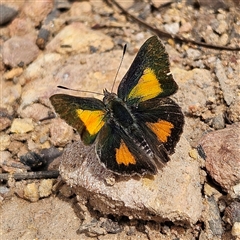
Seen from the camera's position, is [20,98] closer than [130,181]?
No

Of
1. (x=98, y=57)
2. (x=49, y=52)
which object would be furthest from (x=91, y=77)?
(x=49, y=52)

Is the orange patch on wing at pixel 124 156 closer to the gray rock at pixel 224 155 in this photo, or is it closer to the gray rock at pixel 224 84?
the gray rock at pixel 224 155

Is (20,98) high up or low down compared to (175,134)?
down

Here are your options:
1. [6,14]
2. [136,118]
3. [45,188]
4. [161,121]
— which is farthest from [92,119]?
[6,14]

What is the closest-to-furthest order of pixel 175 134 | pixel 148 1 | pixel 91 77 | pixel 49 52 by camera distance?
1. pixel 175 134
2. pixel 91 77
3. pixel 49 52
4. pixel 148 1

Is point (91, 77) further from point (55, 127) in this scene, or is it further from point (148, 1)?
point (148, 1)

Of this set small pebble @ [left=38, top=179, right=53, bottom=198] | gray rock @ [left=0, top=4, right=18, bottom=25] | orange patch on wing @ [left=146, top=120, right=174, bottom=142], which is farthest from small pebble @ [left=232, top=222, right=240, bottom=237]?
gray rock @ [left=0, top=4, right=18, bottom=25]

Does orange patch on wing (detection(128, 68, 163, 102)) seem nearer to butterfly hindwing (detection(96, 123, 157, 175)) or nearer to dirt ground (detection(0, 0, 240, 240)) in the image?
butterfly hindwing (detection(96, 123, 157, 175))
